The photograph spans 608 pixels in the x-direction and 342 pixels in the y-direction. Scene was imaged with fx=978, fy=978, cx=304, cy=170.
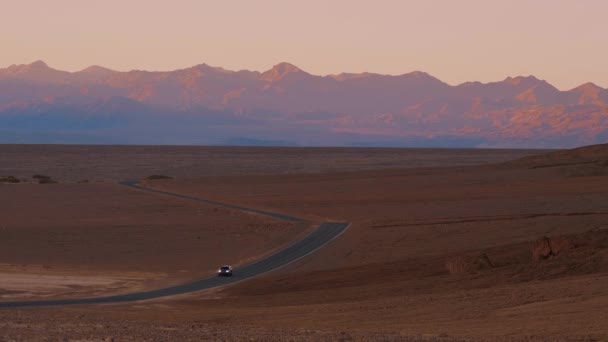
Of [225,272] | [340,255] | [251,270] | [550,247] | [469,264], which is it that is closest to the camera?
[469,264]

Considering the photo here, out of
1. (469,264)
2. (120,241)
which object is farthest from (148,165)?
(469,264)

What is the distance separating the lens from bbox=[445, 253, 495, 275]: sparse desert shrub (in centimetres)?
2916

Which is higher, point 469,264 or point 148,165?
point 469,264

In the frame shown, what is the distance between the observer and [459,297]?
2331 cm

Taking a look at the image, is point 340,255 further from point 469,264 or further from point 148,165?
point 148,165

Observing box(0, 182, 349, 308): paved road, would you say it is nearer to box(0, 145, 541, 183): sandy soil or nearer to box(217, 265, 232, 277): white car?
box(217, 265, 232, 277): white car

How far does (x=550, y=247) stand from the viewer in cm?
3114

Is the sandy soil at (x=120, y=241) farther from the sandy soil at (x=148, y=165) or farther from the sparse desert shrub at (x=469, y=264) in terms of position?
the sandy soil at (x=148, y=165)

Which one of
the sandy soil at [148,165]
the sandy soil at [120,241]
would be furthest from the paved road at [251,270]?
the sandy soil at [148,165]

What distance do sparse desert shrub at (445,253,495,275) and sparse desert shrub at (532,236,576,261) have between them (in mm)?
1620

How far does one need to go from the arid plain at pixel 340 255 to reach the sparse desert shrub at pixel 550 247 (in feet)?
0.32

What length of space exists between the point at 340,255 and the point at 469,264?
12.8 m

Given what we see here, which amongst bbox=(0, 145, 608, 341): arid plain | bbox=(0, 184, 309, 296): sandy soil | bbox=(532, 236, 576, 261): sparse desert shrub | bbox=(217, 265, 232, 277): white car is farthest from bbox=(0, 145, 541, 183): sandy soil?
→ bbox=(532, 236, 576, 261): sparse desert shrub

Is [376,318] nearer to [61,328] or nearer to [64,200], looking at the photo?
[61,328]
